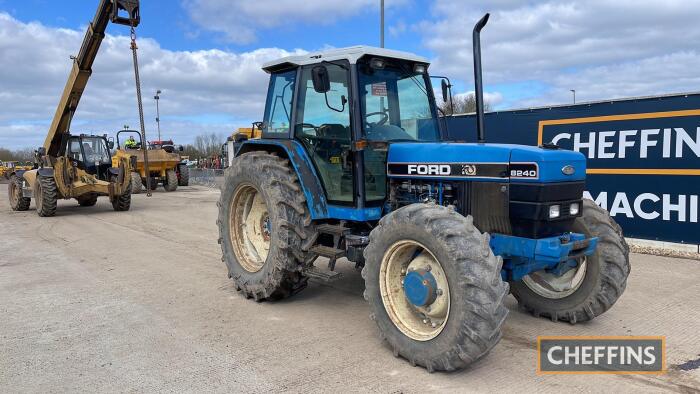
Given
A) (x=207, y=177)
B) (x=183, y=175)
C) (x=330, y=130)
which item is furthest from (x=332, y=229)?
(x=207, y=177)

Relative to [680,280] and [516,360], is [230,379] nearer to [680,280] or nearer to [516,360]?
[516,360]

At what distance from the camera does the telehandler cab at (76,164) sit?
40.0 feet

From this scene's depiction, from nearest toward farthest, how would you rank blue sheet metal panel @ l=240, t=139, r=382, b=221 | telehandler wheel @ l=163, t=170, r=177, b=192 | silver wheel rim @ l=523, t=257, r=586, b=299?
silver wheel rim @ l=523, t=257, r=586, b=299, blue sheet metal panel @ l=240, t=139, r=382, b=221, telehandler wheel @ l=163, t=170, r=177, b=192

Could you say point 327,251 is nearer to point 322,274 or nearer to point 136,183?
point 322,274

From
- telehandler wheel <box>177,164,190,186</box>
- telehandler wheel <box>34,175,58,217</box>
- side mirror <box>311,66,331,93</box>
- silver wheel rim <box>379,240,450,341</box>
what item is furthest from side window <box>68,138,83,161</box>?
silver wheel rim <box>379,240,450,341</box>

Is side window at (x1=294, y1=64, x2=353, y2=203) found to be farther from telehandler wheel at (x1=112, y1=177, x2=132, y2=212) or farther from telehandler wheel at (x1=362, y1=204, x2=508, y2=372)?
telehandler wheel at (x1=112, y1=177, x2=132, y2=212)

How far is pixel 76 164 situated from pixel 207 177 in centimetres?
1252

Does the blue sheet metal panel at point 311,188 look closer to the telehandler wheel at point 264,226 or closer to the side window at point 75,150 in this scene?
the telehandler wheel at point 264,226

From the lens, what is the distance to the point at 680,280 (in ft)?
19.8

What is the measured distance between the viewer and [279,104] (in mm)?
5492

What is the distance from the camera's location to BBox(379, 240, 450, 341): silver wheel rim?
3672 mm

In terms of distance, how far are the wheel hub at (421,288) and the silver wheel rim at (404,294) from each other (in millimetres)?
39

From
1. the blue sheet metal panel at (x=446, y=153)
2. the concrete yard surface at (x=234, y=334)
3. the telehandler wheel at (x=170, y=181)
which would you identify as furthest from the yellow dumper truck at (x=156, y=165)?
the blue sheet metal panel at (x=446, y=153)

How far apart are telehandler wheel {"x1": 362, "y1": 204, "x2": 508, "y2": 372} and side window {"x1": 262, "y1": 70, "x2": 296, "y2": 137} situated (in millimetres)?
1992
